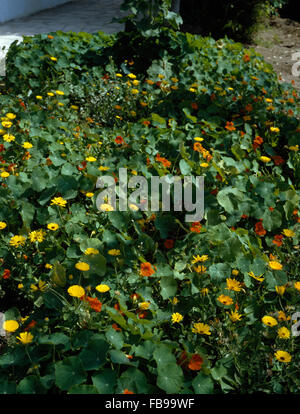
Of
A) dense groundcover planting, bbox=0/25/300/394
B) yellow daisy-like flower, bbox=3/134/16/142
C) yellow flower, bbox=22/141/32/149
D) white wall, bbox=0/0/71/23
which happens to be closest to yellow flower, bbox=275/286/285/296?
dense groundcover planting, bbox=0/25/300/394

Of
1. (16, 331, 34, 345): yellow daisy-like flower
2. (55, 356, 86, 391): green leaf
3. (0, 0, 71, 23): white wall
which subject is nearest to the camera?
(55, 356, 86, 391): green leaf

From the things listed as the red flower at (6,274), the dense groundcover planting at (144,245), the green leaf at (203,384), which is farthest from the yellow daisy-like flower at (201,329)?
the red flower at (6,274)

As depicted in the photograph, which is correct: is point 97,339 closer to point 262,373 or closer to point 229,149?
point 262,373

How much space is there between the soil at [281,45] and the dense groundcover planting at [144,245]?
91.0 inches

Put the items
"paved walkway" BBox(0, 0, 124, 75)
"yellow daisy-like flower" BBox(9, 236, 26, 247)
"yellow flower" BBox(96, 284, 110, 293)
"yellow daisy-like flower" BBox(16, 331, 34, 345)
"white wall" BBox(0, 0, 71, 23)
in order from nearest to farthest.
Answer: "yellow daisy-like flower" BBox(16, 331, 34, 345) → "yellow flower" BBox(96, 284, 110, 293) → "yellow daisy-like flower" BBox(9, 236, 26, 247) → "paved walkway" BBox(0, 0, 124, 75) → "white wall" BBox(0, 0, 71, 23)

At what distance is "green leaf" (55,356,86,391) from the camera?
1438 mm

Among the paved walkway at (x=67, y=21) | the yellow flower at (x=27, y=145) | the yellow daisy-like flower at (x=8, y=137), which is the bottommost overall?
the paved walkway at (x=67, y=21)

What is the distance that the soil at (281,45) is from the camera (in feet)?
20.0

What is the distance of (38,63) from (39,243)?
2.49 metres

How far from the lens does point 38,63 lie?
4031 millimetres

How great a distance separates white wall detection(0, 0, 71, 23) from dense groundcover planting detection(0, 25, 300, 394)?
13.9 ft

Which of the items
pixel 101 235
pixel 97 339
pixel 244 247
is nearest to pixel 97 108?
pixel 101 235

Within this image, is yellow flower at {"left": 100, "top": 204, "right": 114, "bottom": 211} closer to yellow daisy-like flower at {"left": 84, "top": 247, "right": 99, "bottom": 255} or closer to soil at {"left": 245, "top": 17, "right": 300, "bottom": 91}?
yellow daisy-like flower at {"left": 84, "top": 247, "right": 99, "bottom": 255}

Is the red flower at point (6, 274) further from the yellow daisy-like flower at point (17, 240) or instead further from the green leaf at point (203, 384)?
the green leaf at point (203, 384)
